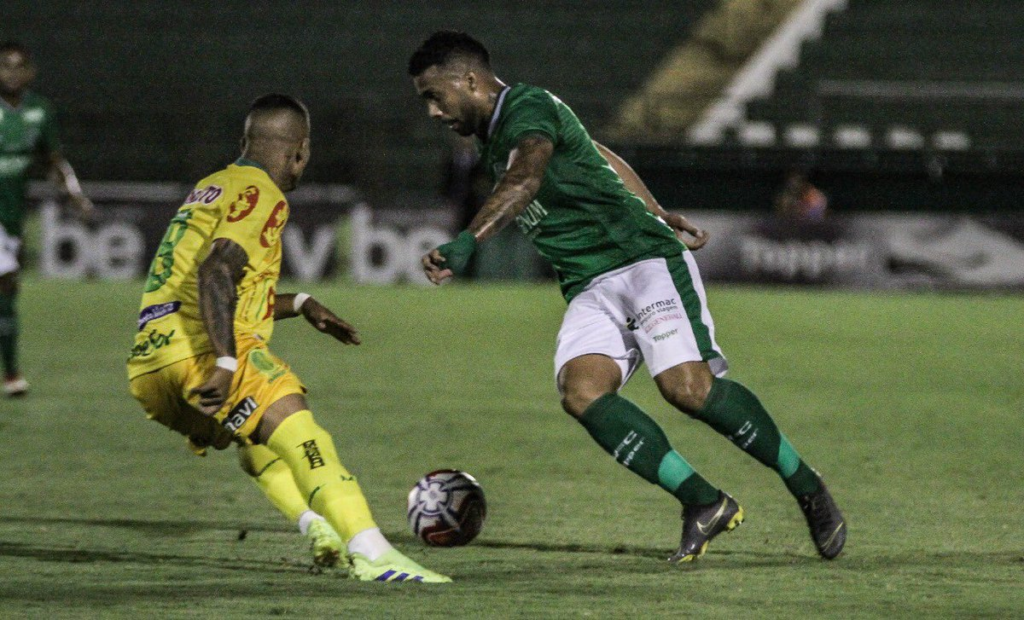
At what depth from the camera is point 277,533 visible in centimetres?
604

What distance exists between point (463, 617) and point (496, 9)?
23876 millimetres

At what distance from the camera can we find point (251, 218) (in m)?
5.06

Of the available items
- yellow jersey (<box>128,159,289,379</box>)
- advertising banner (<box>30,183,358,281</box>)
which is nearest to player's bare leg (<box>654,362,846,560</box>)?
yellow jersey (<box>128,159,289,379</box>)

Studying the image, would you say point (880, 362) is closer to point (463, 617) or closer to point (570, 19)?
point (463, 617)

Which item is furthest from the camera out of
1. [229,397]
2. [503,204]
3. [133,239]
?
[133,239]

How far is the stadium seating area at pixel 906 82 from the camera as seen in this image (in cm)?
2409

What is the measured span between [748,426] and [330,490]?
4.99 feet

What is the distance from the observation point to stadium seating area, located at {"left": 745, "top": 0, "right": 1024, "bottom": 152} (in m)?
24.1

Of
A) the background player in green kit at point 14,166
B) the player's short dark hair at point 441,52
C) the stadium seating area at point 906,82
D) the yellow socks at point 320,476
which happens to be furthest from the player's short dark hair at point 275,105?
the stadium seating area at point 906,82

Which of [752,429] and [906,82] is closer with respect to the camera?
[752,429]

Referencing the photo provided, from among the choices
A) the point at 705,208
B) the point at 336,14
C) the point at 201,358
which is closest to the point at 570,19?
the point at 336,14

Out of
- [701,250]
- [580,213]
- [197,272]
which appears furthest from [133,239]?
[197,272]

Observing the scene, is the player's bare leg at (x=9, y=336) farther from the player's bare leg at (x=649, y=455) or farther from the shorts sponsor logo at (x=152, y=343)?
the player's bare leg at (x=649, y=455)

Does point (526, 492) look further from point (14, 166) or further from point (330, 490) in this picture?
point (14, 166)
